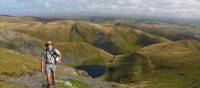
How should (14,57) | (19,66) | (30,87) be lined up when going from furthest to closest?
(14,57), (19,66), (30,87)

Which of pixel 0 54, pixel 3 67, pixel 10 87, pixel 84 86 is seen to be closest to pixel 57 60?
pixel 10 87

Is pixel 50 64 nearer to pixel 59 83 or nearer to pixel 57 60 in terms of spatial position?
pixel 57 60

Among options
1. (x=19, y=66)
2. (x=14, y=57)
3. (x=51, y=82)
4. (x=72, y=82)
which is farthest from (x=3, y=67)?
(x=51, y=82)

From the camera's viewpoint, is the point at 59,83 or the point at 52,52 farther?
the point at 59,83

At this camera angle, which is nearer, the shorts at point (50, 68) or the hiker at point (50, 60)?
the hiker at point (50, 60)

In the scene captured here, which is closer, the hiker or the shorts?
the hiker

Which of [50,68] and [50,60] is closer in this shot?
[50,60]

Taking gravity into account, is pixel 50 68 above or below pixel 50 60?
below

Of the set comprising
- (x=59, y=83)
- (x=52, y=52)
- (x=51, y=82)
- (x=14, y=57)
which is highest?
(x=52, y=52)

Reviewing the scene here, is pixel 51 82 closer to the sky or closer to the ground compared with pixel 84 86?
closer to the sky

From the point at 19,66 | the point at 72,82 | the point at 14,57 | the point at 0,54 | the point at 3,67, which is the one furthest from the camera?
the point at 14,57

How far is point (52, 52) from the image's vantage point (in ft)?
131

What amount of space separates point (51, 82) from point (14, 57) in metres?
85.1

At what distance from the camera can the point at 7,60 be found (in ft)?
362
